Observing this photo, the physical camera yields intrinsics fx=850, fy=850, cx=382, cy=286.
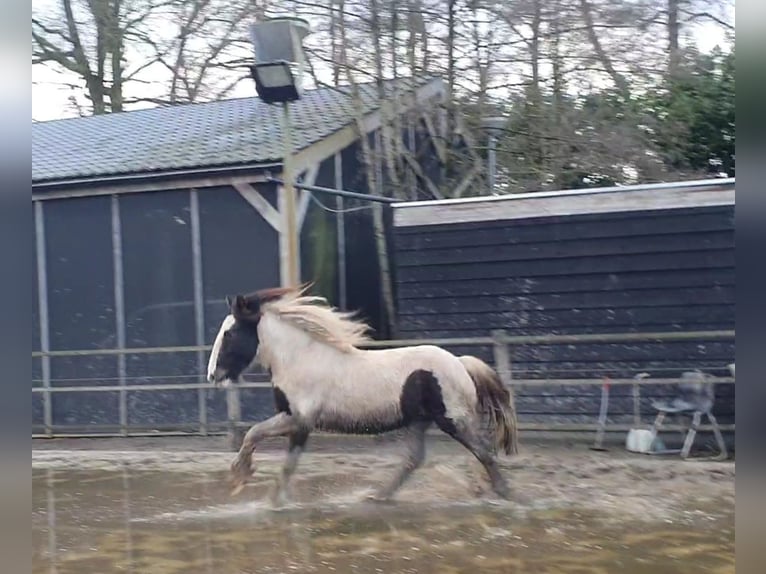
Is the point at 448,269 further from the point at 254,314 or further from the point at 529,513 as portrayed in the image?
the point at 529,513

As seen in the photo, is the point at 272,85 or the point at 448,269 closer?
the point at 272,85

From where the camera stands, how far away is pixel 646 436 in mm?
6234

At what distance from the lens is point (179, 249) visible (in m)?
7.62

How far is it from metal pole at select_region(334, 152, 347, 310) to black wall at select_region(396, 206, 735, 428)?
60 cm

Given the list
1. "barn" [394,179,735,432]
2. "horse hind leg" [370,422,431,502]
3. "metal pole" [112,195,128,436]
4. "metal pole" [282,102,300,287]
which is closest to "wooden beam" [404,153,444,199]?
"barn" [394,179,735,432]

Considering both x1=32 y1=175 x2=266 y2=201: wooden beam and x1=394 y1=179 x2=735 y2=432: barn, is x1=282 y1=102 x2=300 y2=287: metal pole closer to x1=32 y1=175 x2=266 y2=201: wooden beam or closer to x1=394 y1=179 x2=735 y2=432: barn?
x1=32 y1=175 x2=266 y2=201: wooden beam

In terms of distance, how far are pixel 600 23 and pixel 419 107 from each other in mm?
1816

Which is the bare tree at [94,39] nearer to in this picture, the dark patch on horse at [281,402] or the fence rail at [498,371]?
the fence rail at [498,371]

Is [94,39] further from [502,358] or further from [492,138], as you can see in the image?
[502,358]

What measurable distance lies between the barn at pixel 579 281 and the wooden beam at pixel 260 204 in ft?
3.47

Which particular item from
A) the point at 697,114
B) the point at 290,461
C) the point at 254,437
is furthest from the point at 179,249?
the point at 697,114

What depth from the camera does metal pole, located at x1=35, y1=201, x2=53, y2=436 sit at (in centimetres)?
782
